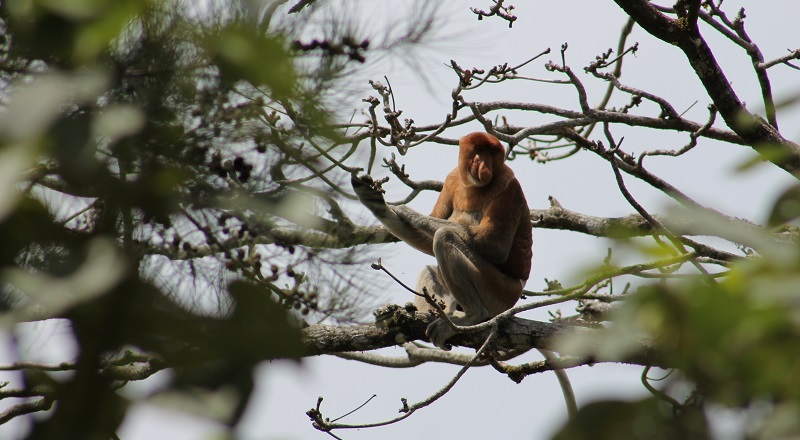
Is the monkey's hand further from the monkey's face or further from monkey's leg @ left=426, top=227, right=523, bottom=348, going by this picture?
the monkey's face

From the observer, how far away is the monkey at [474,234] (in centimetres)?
675

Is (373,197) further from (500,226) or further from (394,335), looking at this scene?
(500,226)

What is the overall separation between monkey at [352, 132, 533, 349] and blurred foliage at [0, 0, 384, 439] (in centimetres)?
486

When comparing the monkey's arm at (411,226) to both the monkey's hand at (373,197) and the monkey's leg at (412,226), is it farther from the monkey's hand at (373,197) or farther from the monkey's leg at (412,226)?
the monkey's hand at (373,197)

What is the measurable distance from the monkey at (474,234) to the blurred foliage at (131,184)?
4.86 m

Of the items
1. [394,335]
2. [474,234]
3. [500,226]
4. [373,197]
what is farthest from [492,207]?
[394,335]

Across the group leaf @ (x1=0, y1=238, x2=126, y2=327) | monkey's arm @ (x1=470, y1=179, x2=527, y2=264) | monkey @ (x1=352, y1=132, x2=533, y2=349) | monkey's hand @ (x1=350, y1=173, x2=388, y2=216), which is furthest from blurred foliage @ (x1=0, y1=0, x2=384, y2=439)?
monkey's arm @ (x1=470, y1=179, x2=527, y2=264)

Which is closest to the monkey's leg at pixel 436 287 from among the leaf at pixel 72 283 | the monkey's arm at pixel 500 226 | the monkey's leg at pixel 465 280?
the monkey's leg at pixel 465 280

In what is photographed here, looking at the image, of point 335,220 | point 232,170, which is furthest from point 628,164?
point 232,170

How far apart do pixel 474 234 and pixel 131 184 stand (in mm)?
6230

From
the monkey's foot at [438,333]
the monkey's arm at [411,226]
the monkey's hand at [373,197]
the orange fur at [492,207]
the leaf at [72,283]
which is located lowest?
the leaf at [72,283]

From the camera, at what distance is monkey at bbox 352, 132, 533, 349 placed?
266 inches

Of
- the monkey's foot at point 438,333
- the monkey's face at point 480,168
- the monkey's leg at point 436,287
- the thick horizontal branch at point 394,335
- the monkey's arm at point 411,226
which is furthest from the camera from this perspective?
the monkey's face at point 480,168

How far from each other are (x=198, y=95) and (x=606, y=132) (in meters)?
5.03
